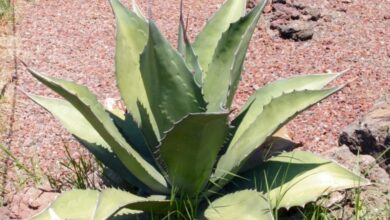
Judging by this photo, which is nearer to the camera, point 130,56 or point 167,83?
point 167,83

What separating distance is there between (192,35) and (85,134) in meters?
1.85

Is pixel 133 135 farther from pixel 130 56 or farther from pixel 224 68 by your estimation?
pixel 224 68

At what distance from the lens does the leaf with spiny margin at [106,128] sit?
2309mm

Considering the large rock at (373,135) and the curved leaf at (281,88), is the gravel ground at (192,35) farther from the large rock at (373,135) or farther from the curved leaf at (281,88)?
the curved leaf at (281,88)

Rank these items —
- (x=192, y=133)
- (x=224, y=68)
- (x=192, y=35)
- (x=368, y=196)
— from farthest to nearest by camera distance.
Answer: (x=192, y=35) → (x=368, y=196) → (x=224, y=68) → (x=192, y=133)

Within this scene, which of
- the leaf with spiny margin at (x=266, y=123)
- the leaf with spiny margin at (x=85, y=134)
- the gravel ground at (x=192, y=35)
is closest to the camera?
the leaf with spiny margin at (x=266, y=123)

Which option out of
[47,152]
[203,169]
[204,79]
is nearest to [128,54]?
[204,79]

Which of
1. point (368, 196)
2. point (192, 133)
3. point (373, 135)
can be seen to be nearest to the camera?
point (192, 133)

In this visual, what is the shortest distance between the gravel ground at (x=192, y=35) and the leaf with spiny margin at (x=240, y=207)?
3.11ft

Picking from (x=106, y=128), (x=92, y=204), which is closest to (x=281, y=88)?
(x=106, y=128)

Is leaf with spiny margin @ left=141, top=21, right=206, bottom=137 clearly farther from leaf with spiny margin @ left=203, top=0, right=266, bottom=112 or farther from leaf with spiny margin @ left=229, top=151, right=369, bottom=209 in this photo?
leaf with spiny margin @ left=229, top=151, right=369, bottom=209

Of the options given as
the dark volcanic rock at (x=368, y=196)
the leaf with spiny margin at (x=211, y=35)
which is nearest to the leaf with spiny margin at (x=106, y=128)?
the leaf with spiny margin at (x=211, y=35)

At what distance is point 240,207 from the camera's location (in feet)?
8.00

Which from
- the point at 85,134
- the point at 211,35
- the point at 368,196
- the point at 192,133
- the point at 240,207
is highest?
the point at 211,35
